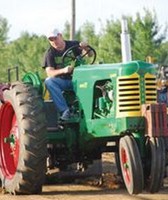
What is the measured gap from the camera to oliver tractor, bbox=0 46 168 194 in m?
5.52

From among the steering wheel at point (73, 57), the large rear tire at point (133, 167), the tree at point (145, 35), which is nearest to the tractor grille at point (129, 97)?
the large rear tire at point (133, 167)

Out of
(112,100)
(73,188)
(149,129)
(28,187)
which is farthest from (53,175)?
(149,129)

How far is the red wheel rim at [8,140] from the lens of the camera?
700 centimetres

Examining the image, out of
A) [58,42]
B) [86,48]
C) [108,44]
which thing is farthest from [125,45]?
[108,44]

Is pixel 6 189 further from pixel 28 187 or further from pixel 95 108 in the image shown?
pixel 95 108

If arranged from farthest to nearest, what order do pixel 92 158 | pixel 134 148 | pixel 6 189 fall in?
1. pixel 92 158
2. pixel 6 189
3. pixel 134 148

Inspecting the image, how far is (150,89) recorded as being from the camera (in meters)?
5.99

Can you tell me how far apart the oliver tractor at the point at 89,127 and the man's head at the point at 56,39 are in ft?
0.54

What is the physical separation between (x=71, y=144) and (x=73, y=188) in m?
0.58

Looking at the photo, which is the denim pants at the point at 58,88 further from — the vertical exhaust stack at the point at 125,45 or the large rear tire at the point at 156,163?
the large rear tire at the point at 156,163

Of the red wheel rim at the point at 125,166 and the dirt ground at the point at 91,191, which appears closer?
the red wheel rim at the point at 125,166

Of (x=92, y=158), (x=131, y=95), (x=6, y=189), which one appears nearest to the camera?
(x=131, y=95)

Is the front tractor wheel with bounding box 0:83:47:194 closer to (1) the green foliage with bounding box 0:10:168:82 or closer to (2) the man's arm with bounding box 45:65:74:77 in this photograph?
(2) the man's arm with bounding box 45:65:74:77

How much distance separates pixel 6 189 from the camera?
6.72 meters
